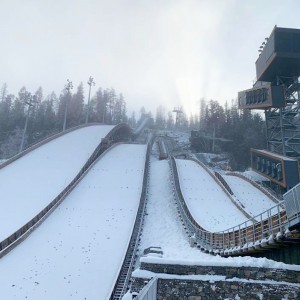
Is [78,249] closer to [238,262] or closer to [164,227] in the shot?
[164,227]

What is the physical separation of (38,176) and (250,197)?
23.3m

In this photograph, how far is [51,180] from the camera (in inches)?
1270

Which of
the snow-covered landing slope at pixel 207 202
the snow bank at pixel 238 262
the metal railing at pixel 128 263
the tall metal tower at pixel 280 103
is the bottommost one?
the metal railing at pixel 128 263

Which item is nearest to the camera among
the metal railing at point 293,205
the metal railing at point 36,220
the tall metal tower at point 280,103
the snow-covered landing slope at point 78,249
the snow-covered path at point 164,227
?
the metal railing at point 293,205

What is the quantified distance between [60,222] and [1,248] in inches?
227

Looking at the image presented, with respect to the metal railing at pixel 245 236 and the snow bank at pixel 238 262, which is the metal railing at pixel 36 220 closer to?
the snow bank at pixel 238 262

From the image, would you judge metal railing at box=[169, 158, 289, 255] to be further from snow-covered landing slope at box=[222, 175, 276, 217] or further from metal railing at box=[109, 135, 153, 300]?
snow-covered landing slope at box=[222, 175, 276, 217]

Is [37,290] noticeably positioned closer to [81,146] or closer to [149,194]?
[149,194]

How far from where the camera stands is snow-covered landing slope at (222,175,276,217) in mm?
32344

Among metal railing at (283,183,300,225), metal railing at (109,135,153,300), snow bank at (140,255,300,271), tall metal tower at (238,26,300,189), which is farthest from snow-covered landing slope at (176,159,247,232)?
metal railing at (283,183,300,225)

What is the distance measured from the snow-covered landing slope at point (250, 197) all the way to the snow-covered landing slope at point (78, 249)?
37.5 ft

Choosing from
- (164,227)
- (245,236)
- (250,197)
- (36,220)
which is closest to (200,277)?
(245,236)

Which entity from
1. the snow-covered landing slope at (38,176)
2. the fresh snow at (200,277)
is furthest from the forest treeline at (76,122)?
the fresh snow at (200,277)

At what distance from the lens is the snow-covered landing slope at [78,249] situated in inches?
568
